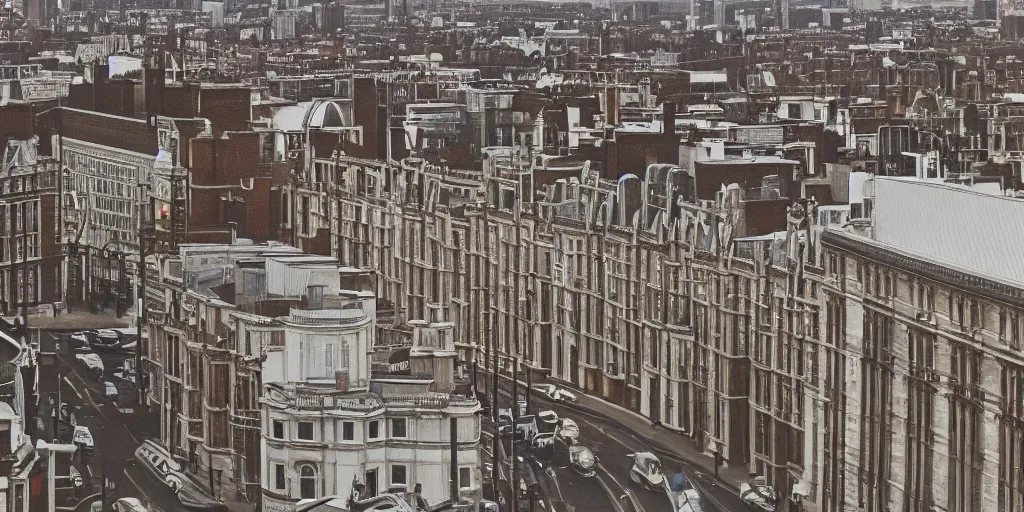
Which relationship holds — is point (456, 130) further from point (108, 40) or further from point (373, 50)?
point (373, 50)

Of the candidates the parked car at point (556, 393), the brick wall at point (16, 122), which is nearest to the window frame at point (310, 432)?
the parked car at point (556, 393)

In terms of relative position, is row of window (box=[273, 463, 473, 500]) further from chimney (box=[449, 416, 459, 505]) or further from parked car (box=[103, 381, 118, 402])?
parked car (box=[103, 381, 118, 402])

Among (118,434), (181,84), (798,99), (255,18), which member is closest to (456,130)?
(181,84)

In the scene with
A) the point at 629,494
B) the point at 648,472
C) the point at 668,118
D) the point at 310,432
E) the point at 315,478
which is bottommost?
the point at 629,494

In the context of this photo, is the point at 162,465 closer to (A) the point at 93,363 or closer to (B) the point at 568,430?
(A) the point at 93,363

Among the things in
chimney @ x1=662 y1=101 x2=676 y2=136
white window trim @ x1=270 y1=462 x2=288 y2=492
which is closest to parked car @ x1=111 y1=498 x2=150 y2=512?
white window trim @ x1=270 y1=462 x2=288 y2=492

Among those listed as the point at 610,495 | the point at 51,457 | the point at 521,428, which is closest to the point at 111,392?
the point at 51,457

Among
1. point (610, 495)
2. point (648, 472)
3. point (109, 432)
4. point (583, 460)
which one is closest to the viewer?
point (610, 495)
